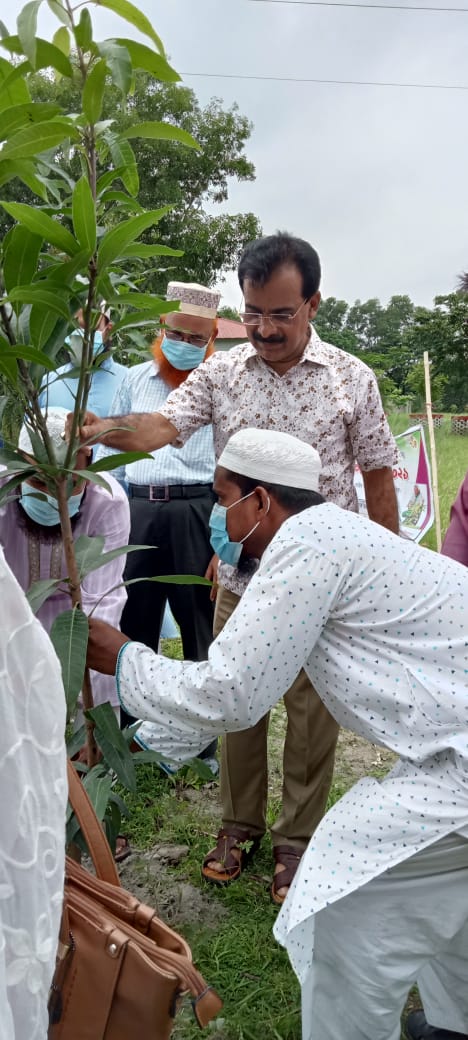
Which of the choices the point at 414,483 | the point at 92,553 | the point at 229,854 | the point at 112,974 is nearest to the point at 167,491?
the point at 229,854

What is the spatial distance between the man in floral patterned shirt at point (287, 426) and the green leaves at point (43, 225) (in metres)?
1.16

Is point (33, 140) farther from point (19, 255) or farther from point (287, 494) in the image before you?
point (287, 494)

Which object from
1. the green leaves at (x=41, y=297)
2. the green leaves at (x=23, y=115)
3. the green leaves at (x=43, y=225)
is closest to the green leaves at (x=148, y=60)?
the green leaves at (x=23, y=115)

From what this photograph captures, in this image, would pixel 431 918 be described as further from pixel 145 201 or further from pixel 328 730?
pixel 145 201

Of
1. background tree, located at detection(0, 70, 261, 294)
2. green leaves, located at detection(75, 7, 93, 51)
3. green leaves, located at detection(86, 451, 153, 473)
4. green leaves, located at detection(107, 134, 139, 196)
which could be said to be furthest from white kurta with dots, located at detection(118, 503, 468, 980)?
background tree, located at detection(0, 70, 261, 294)

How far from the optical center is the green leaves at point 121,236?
4.40 ft

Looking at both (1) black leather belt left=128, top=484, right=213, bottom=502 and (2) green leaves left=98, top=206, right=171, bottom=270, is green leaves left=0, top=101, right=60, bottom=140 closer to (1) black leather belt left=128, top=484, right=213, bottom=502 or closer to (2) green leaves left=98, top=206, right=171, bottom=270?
(2) green leaves left=98, top=206, right=171, bottom=270

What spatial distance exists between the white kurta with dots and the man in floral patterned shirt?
2.90 ft

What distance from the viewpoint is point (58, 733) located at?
94cm

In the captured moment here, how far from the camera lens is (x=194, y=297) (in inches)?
142

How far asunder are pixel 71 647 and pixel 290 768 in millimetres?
1390

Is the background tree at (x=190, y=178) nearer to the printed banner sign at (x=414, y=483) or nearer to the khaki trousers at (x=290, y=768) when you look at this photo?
the printed banner sign at (x=414, y=483)

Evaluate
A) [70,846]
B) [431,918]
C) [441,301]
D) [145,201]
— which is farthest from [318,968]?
[441,301]

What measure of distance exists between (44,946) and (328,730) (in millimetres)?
1795
